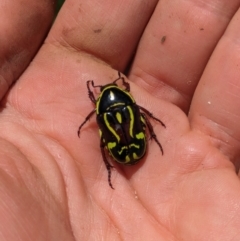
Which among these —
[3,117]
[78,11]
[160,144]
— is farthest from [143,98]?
[3,117]

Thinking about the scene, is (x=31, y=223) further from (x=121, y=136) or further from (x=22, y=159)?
(x=121, y=136)

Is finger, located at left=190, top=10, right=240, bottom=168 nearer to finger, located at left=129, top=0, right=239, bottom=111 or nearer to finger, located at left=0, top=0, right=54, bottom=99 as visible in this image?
finger, located at left=129, top=0, right=239, bottom=111

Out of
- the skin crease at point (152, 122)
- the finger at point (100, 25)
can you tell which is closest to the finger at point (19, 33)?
the skin crease at point (152, 122)

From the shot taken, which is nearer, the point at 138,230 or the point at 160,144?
the point at 138,230

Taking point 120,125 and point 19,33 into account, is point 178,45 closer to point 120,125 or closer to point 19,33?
point 120,125

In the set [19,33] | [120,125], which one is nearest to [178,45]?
[120,125]

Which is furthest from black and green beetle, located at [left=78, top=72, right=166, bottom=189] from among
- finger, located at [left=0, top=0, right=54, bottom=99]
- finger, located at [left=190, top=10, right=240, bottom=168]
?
finger, located at [left=0, top=0, right=54, bottom=99]
